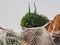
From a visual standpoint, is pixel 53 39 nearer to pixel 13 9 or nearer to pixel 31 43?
pixel 31 43

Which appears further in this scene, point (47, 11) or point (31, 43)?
point (47, 11)

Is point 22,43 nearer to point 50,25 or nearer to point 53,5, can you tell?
point 50,25

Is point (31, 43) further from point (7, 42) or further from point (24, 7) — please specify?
point (24, 7)

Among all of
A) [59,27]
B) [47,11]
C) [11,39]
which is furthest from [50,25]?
[47,11]

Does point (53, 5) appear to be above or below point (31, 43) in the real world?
above

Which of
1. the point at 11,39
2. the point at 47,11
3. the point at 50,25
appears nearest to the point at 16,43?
the point at 11,39

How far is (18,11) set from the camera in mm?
1126

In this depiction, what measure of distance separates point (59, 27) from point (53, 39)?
0.04 m

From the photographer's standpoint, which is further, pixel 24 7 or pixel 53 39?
pixel 24 7

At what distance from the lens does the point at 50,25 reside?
645 mm

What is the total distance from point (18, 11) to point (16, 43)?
55 cm

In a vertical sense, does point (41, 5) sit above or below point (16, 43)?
above

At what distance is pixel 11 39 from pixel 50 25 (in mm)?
142

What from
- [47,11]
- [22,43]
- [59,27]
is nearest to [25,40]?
[22,43]
